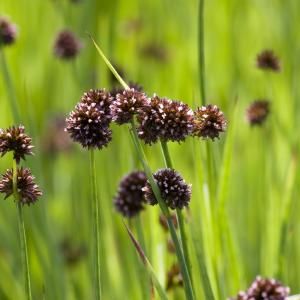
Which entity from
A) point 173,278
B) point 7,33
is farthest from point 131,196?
point 7,33

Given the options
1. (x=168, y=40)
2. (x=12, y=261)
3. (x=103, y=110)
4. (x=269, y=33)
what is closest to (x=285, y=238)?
(x=103, y=110)

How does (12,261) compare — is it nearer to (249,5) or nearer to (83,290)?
(83,290)

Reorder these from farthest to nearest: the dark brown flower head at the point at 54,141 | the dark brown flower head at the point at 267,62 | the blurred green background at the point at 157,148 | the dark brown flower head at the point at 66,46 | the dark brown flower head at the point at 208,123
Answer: the dark brown flower head at the point at 54,141
the dark brown flower head at the point at 66,46
the dark brown flower head at the point at 267,62
the blurred green background at the point at 157,148
the dark brown flower head at the point at 208,123

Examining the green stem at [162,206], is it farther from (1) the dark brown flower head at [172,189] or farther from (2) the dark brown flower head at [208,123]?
(2) the dark brown flower head at [208,123]

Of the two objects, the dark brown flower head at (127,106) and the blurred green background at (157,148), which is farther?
the blurred green background at (157,148)

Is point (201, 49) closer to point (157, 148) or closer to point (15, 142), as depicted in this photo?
point (15, 142)

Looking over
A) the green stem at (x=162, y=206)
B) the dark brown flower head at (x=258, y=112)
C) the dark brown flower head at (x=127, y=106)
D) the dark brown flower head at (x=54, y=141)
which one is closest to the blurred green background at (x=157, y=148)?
the dark brown flower head at (x=54, y=141)

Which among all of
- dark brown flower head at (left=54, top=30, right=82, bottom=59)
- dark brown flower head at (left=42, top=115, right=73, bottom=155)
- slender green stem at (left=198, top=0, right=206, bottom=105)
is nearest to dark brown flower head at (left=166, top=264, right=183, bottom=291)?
slender green stem at (left=198, top=0, right=206, bottom=105)
